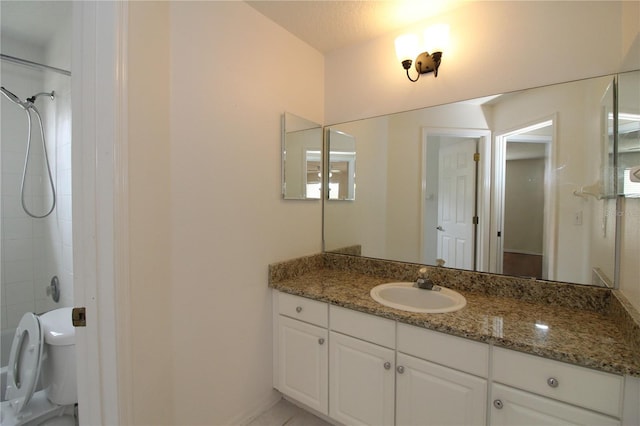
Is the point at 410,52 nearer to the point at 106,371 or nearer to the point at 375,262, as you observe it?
the point at 375,262

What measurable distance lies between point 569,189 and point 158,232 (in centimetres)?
191

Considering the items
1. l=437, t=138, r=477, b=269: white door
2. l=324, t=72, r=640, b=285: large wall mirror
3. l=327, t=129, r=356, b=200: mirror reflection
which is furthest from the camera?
l=327, t=129, r=356, b=200: mirror reflection

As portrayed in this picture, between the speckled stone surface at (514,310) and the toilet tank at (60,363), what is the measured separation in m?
1.16

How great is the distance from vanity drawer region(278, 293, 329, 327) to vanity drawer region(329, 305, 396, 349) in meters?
0.05

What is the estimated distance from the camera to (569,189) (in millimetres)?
1312

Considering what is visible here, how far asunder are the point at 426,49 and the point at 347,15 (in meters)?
0.51

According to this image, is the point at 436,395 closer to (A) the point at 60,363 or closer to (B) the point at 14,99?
(A) the point at 60,363

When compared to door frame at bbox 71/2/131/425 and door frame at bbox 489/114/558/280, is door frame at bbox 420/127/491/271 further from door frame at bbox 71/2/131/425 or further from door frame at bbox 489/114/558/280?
door frame at bbox 71/2/131/425

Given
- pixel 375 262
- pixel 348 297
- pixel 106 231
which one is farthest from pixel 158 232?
pixel 375 262

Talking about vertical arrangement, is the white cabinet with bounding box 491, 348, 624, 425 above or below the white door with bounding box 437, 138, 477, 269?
below

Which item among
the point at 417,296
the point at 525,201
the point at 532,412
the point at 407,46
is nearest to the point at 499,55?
the point at 407,46

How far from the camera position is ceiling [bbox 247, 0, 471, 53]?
1.50 meters

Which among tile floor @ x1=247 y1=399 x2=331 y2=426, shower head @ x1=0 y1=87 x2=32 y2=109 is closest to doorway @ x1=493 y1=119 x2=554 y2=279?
tile floor @ x1=247 y1=399 x2=331 y2=426

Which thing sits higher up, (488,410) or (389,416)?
(488,410)
